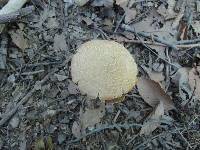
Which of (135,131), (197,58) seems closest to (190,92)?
(197,58)

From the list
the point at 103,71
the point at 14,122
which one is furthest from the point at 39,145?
the point at 103,71

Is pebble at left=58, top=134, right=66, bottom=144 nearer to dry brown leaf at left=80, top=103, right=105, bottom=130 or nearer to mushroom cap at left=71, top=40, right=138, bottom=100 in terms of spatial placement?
dry brown leaf at left=80, top=103, right=105, bottom=130

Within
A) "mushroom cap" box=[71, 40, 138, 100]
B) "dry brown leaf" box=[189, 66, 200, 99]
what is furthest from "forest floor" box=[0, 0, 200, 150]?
"mushroom cap" box=[71, 40, 138, 100]

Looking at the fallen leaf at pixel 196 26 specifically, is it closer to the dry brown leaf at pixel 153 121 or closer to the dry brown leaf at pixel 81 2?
the dry brown leaf at pixel 153 121

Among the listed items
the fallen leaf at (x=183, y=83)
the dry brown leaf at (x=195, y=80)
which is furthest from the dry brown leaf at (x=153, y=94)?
the dry brown leaf at (x=195, y=80)

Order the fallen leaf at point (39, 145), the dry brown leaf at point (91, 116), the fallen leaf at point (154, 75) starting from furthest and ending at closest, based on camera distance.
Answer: the fallen leaf at point (154, 75) → the dry brown leaf at point (91, 116) → the fallen leaf at point (39, 145)

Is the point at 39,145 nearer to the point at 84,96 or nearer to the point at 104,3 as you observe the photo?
the point at 84,96
